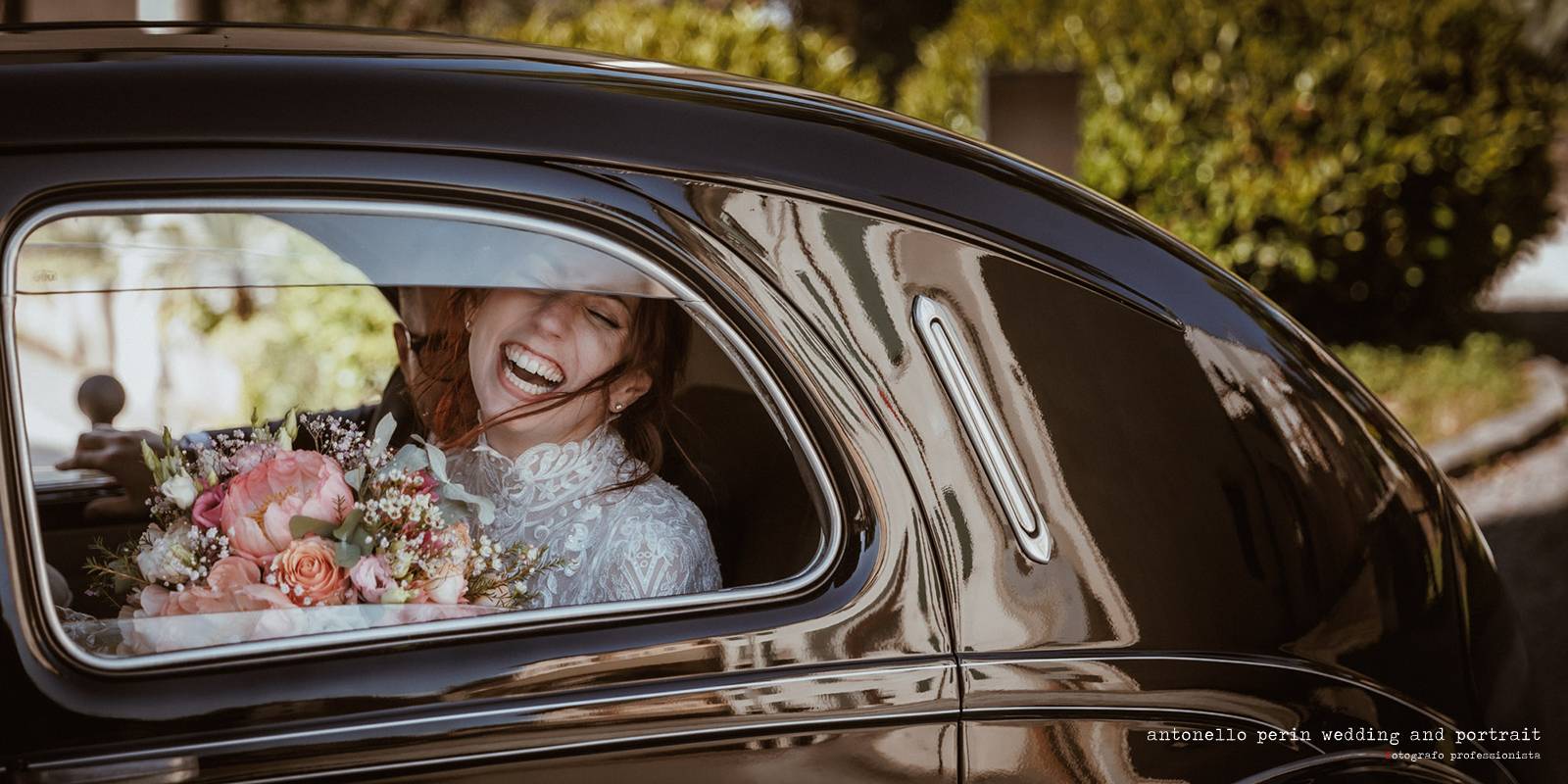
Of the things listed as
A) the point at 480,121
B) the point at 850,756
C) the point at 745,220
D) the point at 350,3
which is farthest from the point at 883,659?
the point at 350,3

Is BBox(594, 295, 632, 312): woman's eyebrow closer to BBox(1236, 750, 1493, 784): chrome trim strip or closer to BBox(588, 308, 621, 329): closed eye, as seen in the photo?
BBox(588, 308, 621, 329): closed eye

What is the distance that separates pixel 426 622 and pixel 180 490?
0.48 meters

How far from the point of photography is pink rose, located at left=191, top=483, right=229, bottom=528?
158cm

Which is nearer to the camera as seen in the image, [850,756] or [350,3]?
[850,756]

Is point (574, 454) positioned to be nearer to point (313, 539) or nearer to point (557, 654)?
point (313, 539)

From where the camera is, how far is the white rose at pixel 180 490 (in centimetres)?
160

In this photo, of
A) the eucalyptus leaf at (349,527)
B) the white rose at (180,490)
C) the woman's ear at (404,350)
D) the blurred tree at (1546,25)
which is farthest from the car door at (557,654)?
the blurred tree at (1546,25)

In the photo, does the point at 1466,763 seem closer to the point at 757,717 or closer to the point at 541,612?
the point at 757,717

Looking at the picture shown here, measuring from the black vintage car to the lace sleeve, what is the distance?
0.05 meters

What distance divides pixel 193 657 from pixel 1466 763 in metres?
1.65

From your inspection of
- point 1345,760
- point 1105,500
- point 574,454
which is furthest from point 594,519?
point 1345,760

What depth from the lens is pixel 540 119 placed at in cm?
139

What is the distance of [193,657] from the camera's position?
1256 mm

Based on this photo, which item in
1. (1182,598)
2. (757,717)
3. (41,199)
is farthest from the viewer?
(1182,598)
